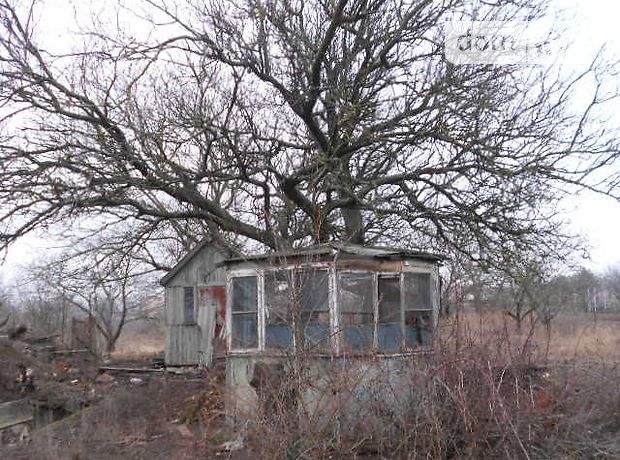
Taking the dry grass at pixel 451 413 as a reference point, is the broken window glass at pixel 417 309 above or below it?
above

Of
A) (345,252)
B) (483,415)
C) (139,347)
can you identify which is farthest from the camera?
(139,347)

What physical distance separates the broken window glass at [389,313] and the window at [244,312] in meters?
2.15

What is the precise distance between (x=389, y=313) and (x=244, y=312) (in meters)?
2.52

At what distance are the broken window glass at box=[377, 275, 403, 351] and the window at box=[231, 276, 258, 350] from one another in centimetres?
215

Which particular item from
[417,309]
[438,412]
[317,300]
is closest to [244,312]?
[317,300]

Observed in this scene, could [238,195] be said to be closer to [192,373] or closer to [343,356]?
[192,373]

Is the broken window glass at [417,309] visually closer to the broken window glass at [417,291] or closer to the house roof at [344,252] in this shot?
the broken window glass at [417,291]

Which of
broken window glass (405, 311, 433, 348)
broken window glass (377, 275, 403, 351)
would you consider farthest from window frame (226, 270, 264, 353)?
broken window glass (405, 311, 433, 348)

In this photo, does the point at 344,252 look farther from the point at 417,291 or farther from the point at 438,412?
the point at 438,412

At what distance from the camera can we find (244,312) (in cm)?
1069

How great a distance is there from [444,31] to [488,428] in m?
7.63

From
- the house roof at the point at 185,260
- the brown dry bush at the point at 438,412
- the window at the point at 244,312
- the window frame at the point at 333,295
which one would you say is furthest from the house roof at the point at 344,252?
the house roof at the point at 185,260

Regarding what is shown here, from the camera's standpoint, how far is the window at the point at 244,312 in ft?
34.6

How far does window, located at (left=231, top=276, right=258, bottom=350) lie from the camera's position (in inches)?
415
